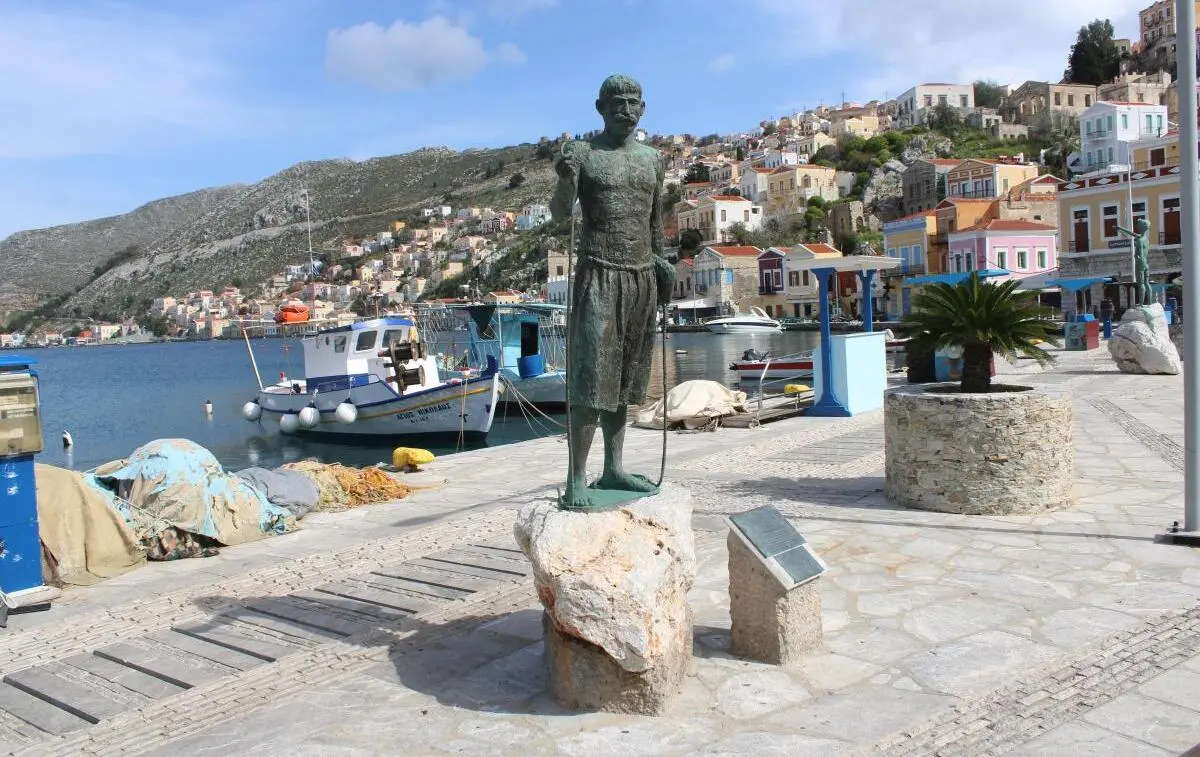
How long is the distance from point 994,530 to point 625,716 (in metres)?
3.51

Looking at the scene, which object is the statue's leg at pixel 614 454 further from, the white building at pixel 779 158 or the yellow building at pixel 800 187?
the white building at pixel 779 158

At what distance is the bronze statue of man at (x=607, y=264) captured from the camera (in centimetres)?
391

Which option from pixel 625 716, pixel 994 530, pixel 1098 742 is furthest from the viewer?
pixel 994 530

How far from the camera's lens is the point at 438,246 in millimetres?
137750

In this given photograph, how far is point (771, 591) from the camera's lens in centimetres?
379

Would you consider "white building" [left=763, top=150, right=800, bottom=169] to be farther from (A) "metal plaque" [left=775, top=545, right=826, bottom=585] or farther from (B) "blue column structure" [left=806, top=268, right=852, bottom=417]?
(A) "metal plaque" [left=775, top=545, right=826, bottom=585]

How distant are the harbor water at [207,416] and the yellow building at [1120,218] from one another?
14452 millimetres

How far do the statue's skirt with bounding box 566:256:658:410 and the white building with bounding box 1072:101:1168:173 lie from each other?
217ft

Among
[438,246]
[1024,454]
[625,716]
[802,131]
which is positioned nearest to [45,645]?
[625,716]

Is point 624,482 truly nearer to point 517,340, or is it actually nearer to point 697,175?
point 517,340

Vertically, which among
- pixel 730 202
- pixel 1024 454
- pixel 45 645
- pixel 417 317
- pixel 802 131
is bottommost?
pixel 45 645

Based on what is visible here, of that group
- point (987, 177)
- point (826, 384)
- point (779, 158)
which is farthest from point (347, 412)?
point (779, 158)

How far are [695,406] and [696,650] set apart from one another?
850cm

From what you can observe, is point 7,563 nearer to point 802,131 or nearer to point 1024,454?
point 1024,454
